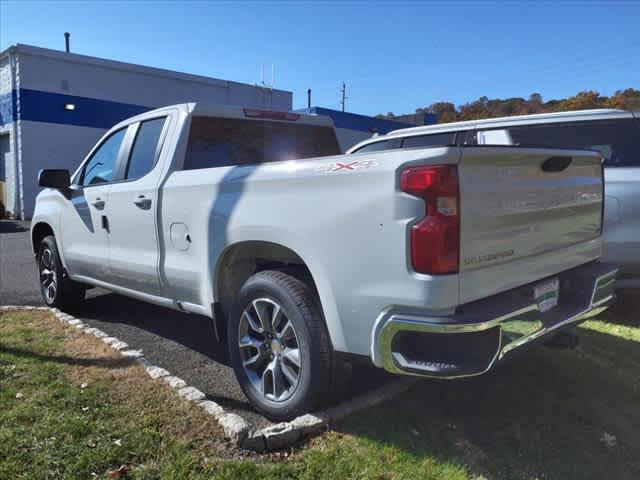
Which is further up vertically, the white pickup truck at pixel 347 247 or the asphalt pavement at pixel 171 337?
the white pickup truck at pixel 347 247

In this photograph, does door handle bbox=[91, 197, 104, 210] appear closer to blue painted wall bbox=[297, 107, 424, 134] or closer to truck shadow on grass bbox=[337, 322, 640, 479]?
truck shadow on grass bbox=[337, 322, 640, 479]

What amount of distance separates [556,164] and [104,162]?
3760 mm

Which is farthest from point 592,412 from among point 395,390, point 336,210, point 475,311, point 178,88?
point 178,88

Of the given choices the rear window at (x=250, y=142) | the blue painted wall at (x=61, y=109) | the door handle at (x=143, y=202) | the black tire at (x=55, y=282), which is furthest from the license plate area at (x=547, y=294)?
the blue painted wall at (x=61, y=109)

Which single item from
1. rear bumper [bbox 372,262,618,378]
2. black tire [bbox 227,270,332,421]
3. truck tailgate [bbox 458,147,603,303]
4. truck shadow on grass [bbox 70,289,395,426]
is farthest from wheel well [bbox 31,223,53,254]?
truck tailgate [bbox 458,147,603,303]

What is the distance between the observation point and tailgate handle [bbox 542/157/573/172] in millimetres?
2938

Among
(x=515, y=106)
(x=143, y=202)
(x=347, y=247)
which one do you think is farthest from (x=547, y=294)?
(x=515, y=106)

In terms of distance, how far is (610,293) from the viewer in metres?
3.44

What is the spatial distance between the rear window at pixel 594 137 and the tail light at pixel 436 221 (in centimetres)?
268

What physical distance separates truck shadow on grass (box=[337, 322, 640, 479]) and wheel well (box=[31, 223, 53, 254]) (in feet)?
13.9

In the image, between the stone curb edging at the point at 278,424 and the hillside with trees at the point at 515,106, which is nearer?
the stone curb edging at the point at 278,424

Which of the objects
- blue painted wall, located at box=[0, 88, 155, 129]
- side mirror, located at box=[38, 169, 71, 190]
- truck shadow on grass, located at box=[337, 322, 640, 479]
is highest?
blue painted wall, located at box=[0, 88, 155, 129]

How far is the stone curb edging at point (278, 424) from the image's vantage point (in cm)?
287

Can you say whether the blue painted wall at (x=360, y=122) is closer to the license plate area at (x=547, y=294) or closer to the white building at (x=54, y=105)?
the white building at (x=54, y=105)
